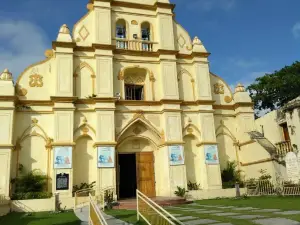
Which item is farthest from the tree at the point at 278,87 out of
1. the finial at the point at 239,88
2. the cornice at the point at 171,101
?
→ the cornice at the point at 171,101

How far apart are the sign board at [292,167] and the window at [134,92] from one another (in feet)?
29.8

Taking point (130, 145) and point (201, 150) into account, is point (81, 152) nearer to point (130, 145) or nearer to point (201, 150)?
point (130, 145)

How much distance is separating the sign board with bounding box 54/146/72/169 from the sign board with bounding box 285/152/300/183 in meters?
11.5

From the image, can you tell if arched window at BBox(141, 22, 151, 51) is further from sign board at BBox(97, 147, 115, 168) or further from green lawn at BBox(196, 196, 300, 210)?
green lawn at BBox(196, 196, 300, 210)

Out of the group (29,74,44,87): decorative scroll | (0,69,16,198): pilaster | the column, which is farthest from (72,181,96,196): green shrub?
(29,74,44,87): decorative scroll

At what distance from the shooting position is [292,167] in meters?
16.0

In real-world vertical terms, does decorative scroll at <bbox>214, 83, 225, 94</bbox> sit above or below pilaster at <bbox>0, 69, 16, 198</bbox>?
above

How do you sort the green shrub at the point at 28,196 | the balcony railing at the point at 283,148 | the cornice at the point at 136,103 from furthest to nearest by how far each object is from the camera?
the cornice at the point at 136,103, the balcony railing at the point at 283,148, the green shrub at the point at 28,196

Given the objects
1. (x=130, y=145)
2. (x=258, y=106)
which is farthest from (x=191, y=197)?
(x=258, y=106)

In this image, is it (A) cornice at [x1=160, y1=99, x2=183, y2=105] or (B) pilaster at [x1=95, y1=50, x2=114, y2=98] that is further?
(A) cornice at [x1=160, y1=99, x2=183, y2=105]

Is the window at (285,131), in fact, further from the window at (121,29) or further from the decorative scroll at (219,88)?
the window at (121,29)

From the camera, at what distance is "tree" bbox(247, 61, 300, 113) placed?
29.1 meters

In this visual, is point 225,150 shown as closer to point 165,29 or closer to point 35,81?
point 165,29

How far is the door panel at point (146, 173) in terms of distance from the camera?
694 inches
